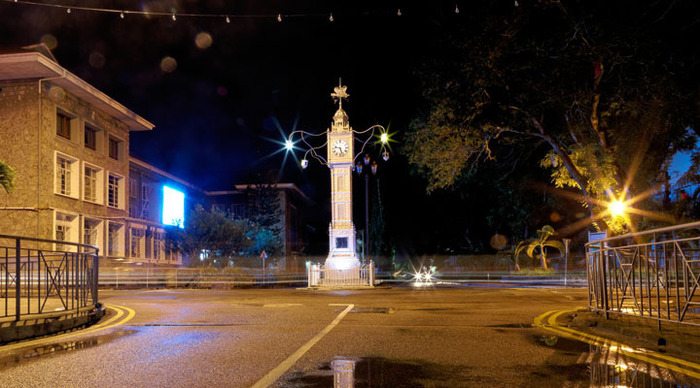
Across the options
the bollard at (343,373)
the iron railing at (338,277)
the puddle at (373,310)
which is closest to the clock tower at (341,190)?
the iron railing at (338,277)

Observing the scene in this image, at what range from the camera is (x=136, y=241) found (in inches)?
1710

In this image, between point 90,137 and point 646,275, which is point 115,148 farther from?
point 646,275

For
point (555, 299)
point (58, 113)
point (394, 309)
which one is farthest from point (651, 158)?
point (58, 113)

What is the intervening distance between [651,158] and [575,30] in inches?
271

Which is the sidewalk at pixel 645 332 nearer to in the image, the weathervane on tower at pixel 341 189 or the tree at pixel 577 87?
the tree at pixel 577 87

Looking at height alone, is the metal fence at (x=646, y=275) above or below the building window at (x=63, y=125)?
below

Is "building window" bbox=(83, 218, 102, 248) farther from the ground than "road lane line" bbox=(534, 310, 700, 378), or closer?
farther from the ground

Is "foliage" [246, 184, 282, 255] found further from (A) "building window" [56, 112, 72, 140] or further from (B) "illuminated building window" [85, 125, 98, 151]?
(A) "building window" [56, 112, 72, 140]

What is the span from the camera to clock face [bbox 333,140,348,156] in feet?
93.5

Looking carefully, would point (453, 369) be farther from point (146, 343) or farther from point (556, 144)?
point (556, 144)

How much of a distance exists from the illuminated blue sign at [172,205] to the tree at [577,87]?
3214 cm

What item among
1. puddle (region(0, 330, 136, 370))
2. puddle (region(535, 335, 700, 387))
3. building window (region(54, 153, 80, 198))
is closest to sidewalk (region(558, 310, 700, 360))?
puddle (region(535, 335, 700, 387))

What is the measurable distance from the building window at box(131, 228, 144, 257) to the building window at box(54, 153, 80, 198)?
8.39 m

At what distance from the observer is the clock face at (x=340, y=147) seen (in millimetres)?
28500
